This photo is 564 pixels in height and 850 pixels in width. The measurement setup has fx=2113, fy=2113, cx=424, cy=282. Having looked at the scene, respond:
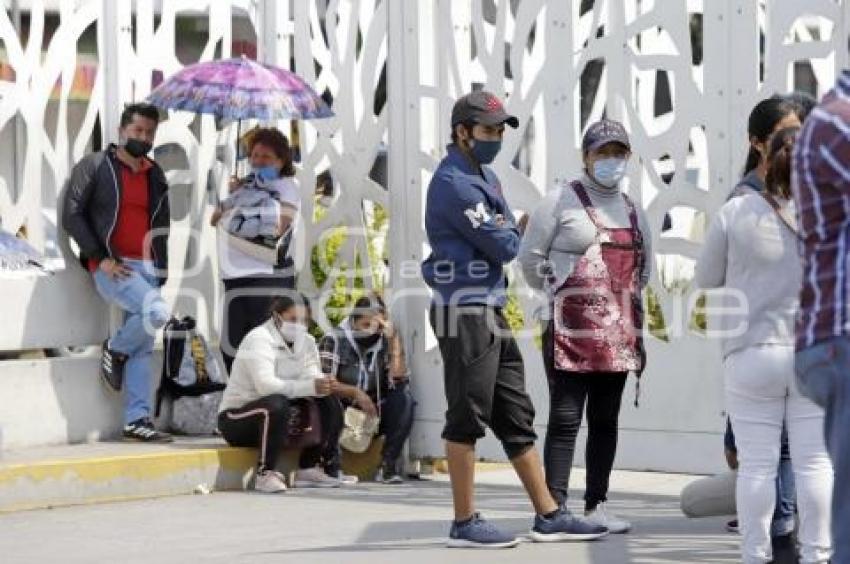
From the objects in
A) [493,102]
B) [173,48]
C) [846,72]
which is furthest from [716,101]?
[846,72]

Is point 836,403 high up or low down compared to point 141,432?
up

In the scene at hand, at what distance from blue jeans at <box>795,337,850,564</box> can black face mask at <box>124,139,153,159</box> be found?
7302 millimetres

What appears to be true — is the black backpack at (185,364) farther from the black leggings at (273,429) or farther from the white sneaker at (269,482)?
the white sneaker at (269,482)

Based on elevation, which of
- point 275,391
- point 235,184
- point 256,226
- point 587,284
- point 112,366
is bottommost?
point 275,391

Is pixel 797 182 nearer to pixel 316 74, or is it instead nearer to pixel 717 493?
pixel 717 493

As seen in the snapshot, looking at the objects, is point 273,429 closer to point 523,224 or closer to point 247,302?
point 247,302

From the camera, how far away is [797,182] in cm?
510

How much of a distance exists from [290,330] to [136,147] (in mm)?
1400

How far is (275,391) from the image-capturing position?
1142 cm

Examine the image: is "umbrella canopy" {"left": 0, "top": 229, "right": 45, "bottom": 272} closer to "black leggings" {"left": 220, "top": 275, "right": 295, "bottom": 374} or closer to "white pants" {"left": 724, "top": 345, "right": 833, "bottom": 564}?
"black leggings" {"left": 220, "top": 275, "right": 295, "bottom": 374}

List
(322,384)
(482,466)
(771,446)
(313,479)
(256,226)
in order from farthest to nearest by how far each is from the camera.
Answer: (482,466), (256,226), (313,479), (322,384), (771,446)

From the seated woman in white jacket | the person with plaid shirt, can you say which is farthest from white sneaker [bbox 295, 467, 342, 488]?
the person with plaid shirt

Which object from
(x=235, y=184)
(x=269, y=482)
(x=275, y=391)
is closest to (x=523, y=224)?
(x=275, y=391)

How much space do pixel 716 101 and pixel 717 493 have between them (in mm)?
2400
